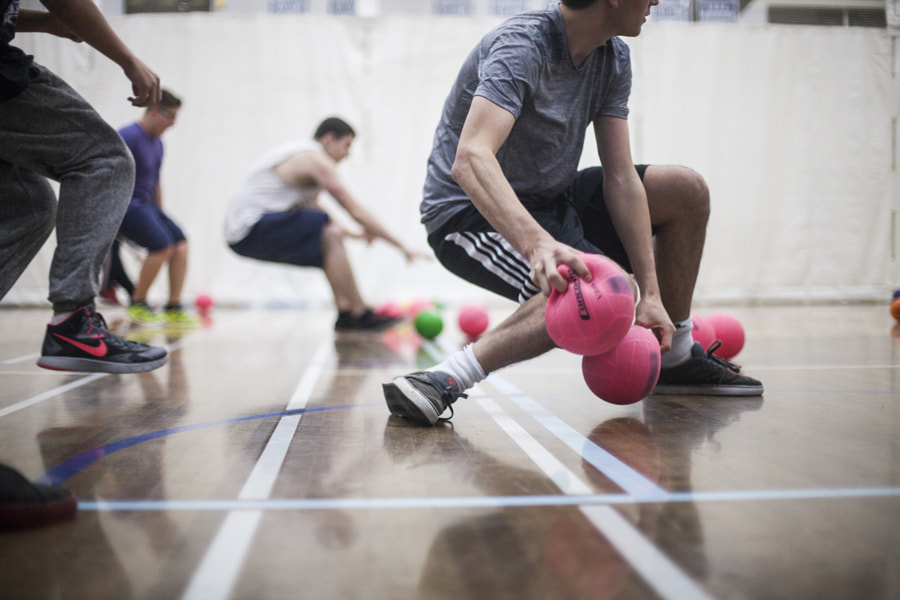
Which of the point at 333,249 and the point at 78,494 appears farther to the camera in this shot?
the point at 333,249

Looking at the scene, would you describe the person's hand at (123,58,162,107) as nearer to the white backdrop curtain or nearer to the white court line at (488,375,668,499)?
the white court line at (488,375,668,499)

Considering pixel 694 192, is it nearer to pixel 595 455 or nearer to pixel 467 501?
pixel 595 455

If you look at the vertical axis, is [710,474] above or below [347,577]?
below

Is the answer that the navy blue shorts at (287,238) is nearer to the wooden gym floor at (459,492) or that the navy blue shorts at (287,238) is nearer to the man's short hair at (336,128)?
the man's short hair at (336,128)

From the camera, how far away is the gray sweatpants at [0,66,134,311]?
177 centimetres

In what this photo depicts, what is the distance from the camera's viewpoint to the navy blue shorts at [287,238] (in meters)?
4.41

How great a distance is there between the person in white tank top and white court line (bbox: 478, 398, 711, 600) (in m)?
3.10

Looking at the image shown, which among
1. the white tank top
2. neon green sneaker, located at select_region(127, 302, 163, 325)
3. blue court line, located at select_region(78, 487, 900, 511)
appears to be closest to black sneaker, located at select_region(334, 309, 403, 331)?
the white tank top

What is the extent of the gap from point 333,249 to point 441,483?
11.1ft

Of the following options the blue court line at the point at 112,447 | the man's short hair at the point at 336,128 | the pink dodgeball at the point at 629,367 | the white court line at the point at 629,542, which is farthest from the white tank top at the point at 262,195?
the white court line at the point at 629,542

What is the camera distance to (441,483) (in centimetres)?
126

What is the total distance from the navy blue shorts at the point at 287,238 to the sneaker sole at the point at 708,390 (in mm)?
2810

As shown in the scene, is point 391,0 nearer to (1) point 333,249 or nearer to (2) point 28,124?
(1) point 333,249

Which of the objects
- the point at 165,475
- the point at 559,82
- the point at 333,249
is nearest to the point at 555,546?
the point at 165,475
